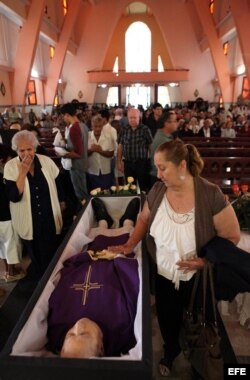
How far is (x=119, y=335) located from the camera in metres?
1.74

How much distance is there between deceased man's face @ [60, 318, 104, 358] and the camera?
1.46m

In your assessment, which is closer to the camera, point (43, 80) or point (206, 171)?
point (206, 171)

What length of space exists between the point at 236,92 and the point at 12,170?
1977cm

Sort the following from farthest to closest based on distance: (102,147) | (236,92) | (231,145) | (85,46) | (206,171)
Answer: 1. (85,46)
2. (236,92)
3. (231,145)
4. (206,171)
5. (102,147)

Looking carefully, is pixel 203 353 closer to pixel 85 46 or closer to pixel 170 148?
pixel 170 148

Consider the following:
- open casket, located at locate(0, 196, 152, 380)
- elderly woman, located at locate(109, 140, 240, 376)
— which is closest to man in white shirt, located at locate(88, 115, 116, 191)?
elderly woman, located at locate(109, 140, 240, 376)

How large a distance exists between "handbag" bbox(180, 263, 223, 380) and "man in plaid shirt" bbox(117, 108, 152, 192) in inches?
111

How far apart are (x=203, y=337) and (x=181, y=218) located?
0.71 metres

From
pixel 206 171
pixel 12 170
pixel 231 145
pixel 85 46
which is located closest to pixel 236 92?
pixel 85 46

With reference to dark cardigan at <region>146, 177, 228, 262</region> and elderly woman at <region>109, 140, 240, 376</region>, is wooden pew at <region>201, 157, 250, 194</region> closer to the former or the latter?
elderly woman at <region>109, 140, 240, 376</region>

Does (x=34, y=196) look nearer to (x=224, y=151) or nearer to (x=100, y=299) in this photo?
(x=100, y=299)

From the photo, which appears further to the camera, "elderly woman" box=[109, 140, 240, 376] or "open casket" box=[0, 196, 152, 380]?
"elderly woman" box=[109, 140, 240, 376]

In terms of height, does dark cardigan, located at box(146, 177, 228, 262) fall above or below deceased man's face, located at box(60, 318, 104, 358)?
above

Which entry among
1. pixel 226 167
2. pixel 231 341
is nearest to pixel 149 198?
pixel 231 341
